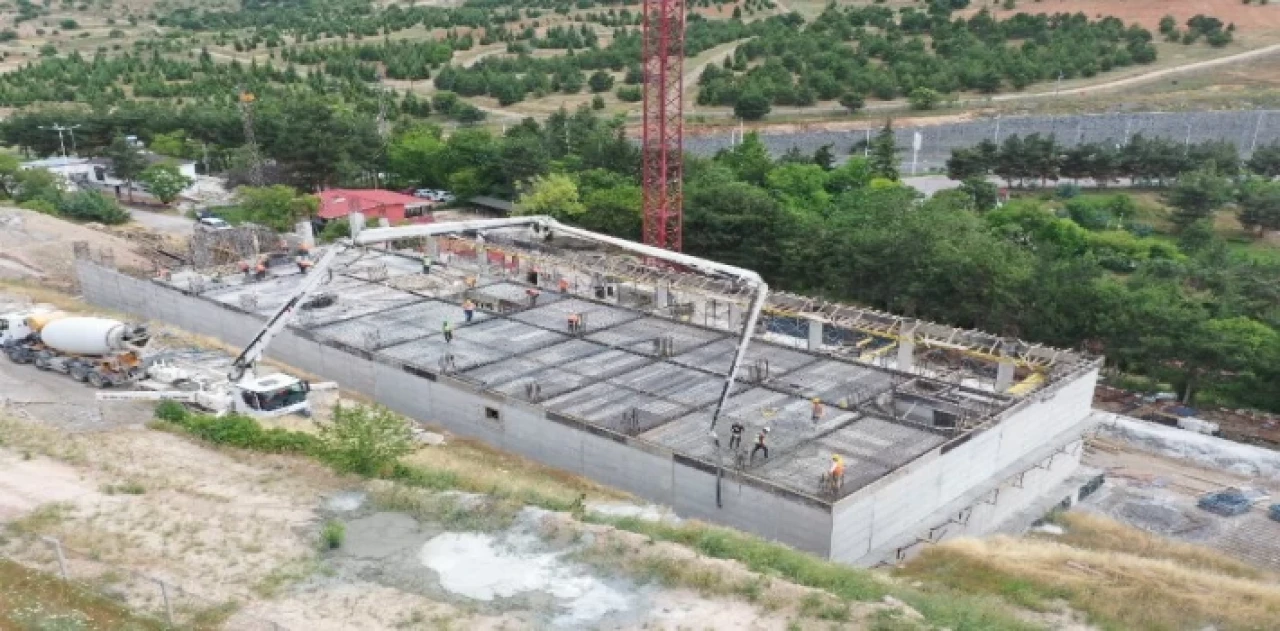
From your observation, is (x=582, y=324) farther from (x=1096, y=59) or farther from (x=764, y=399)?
(x=1096, y=59)

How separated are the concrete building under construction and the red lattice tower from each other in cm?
986

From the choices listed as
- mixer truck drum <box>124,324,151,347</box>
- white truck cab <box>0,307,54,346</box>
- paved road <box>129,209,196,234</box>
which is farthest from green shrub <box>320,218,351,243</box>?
mixer truck drum <box>124,324,151,347</box>

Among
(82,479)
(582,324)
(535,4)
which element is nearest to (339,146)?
(582,324)

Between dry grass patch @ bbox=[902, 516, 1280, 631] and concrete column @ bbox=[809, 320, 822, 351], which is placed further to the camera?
concrete column @ bbox=[809, 320, 822, 351]

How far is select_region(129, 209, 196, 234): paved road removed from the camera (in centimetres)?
6750

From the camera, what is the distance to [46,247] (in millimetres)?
55938

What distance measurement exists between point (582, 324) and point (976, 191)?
4108 centimetres

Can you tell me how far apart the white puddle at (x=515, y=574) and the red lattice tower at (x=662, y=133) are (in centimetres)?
3440

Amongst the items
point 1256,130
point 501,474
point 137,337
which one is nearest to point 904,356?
point 501,474

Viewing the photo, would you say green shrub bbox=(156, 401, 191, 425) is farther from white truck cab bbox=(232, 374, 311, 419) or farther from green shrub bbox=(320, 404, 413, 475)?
green shrub bbox=(320, 404, 413, 475)

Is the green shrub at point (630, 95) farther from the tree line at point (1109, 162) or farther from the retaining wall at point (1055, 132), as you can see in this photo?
the tree line at point (1109, 162)

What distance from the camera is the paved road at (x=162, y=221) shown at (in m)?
67.5

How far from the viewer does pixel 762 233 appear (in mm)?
57719

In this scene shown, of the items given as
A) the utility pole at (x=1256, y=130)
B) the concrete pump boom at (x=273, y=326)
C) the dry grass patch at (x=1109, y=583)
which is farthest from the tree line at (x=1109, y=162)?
the concrete pump boom at (x=273, y=326)
